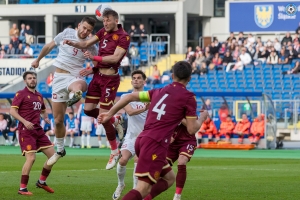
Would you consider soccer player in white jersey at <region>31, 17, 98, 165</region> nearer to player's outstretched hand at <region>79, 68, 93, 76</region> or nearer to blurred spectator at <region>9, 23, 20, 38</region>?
player's outstretched hand at <region>79, 68, 93, 76</region>

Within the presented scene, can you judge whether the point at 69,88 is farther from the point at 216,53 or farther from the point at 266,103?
the point at 216,53

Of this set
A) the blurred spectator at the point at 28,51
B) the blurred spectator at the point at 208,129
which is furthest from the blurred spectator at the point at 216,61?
the blurred spectator at the point at 28,51

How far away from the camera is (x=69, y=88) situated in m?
13.9

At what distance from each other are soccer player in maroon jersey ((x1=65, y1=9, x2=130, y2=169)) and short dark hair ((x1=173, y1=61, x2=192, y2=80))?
11.1ft

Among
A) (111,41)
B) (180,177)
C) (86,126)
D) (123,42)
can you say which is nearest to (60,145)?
(111,41)

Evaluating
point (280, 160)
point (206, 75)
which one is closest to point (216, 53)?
point (206, 75)

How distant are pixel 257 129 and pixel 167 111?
19.6m

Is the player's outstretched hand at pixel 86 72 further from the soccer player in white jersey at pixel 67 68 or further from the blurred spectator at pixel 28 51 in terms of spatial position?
the blurred spectator at pixel 28 51

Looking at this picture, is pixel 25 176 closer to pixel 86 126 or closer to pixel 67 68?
pixel 67 68

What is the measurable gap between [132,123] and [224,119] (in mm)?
16560

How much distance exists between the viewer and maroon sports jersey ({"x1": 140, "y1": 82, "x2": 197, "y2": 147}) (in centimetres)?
993

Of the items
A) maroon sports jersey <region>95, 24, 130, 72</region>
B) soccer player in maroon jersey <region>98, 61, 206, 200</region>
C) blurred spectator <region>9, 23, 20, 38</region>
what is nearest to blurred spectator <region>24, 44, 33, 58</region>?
blurred spectator <region>9, 23, 20, 38</region>

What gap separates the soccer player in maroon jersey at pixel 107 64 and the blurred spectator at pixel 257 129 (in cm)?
1576

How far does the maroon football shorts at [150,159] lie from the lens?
9.87m
